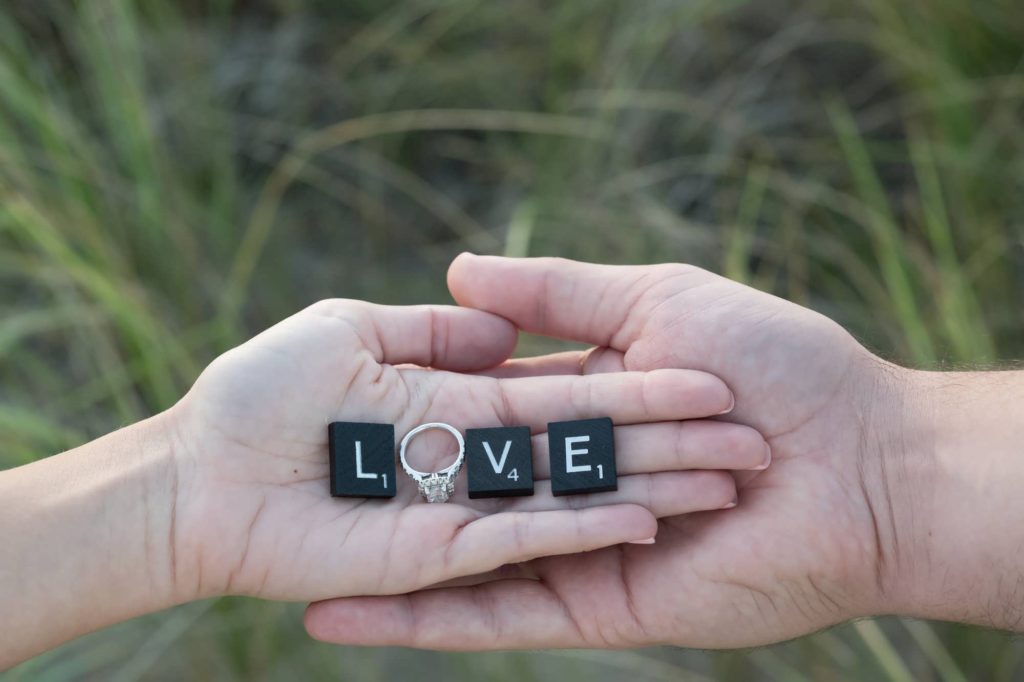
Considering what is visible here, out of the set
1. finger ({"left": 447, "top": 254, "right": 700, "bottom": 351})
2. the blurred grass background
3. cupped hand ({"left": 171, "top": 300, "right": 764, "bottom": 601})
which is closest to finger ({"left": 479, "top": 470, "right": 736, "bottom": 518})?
cupped hand ({"left": 171, "top": 300, "right": 764, "bottom": 601})

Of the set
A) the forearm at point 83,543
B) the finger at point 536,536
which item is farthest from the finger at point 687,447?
the forearm at point 83,543

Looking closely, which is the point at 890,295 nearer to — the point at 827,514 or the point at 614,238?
the point at 614,238

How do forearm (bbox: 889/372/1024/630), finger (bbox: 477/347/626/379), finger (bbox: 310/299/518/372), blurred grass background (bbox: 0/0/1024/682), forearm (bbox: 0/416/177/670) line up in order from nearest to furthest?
forearm (bbox: 0/416/177/670), forearm (bbox: 889/372/1024/630), finger (bbox: 310/299/518/372), finger (bbox: 477/347/626/379), blurred grass background (bbox: 0/0/1024/682)

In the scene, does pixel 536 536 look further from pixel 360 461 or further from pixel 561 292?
pixel 561 292

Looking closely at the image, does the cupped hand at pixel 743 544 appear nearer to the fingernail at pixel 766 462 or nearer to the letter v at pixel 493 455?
the fingernail at pixel 766 462

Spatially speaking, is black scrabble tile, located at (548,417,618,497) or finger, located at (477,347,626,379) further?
finger, located at (477,347,626,379)

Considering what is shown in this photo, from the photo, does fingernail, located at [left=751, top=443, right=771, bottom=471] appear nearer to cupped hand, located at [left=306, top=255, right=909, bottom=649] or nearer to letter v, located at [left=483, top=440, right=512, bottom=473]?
cupped hand, located at [left=306, top=255, right=909, bottom=649]

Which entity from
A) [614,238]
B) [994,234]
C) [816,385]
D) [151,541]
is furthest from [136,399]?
[994,234]
